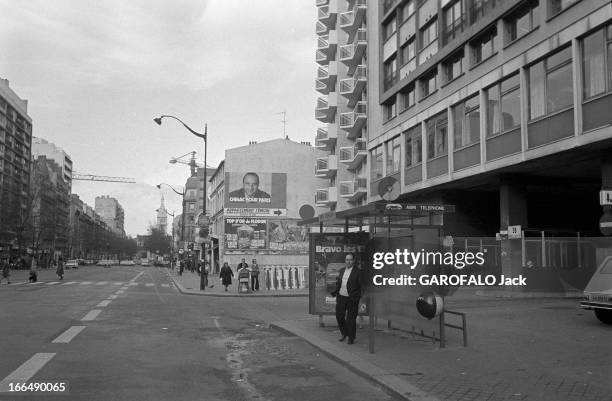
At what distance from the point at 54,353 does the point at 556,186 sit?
2458 centimetres

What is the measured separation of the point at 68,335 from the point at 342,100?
46633 mm

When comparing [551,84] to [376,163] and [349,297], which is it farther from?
[376,163]

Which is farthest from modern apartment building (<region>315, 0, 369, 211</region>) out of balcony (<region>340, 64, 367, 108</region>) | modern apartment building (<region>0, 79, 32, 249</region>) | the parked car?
modern apartment building (<region>0, 79, 32, 249</region>)

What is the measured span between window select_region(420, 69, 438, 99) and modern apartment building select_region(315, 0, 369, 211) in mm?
13097

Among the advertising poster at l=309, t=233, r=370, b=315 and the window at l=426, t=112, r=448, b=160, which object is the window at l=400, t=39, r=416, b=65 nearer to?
the window at l=426, t=112, r=448, b=160

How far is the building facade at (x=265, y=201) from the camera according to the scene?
6144 cm

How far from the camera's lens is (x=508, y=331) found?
1218cm

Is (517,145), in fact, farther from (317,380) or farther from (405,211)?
(317,380)

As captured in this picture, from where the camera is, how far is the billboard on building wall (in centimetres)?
6397

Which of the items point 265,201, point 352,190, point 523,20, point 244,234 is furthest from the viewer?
point 265,201

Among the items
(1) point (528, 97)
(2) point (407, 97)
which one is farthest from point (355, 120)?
(1) point (528, 97)

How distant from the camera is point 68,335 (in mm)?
11766

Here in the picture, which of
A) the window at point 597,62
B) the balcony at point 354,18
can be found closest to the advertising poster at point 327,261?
the window at point 597,62

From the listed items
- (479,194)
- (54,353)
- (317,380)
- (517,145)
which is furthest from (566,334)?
(479,194)
